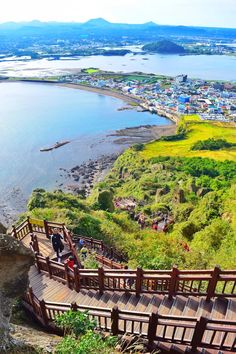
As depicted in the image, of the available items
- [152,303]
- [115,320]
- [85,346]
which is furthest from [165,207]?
[85,346]

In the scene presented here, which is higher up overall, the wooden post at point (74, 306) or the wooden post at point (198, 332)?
the wooden post at point (198, 332)

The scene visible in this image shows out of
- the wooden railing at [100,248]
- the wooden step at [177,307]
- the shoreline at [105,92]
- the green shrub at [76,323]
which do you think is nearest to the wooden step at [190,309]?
the wooden step at [177,307]

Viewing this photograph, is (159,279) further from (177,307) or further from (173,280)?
(177,307)

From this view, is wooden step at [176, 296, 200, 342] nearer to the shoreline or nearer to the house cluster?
the house cluster

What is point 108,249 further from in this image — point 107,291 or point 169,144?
point 169,144

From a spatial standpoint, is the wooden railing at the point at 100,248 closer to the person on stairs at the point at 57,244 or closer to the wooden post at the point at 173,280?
the person on stairs at the point at 57,244

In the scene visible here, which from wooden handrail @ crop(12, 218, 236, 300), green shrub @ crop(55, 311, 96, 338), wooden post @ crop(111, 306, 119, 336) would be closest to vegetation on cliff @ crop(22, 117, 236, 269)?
wooden handrail @ crop(12, 218, 236, 300)

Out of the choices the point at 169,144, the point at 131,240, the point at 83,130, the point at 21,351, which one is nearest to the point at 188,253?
the point at 131,240
